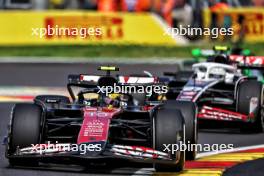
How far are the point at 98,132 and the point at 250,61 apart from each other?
6746 millimetres

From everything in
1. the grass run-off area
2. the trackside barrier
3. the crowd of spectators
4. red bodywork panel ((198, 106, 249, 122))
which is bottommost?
red bodywork panel ((198, 106, 249, 122))

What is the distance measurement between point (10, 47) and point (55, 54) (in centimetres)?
187

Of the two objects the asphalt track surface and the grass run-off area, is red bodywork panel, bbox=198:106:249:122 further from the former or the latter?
the grass run-off area

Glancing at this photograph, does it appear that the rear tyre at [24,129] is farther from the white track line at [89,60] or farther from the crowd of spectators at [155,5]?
the crowd of spectators at [155,5]

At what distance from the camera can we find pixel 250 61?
17.4m

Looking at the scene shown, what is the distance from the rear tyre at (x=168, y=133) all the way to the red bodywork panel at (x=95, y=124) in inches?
22.2

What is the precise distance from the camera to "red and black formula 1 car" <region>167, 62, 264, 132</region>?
1600 centimetres

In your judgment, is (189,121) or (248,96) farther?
(248,96)

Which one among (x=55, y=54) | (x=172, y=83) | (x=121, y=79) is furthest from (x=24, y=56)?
(x=121, y=79)

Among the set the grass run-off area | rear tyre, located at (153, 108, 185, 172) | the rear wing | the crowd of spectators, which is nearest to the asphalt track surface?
rear tyre, located at (153, 108, 185, 172)

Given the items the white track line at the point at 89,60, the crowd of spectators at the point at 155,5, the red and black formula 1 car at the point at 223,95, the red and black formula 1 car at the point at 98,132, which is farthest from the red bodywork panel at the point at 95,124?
the crowd of spectators at the point at 155,5

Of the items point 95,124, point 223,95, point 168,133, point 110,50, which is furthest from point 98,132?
point 110,50

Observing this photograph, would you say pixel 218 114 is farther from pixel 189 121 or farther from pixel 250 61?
pixel 189 121

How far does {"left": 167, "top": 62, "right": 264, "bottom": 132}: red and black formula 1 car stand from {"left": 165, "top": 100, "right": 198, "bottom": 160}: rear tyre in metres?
2.98
